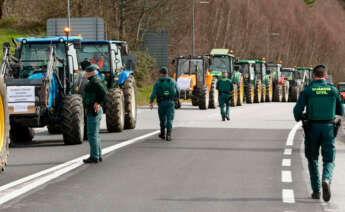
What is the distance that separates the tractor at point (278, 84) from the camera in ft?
176

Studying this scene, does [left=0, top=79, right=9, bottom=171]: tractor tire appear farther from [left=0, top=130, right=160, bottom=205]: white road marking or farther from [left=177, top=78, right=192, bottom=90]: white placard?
[left=177, top=78, right=192, bottom=90]: white placard

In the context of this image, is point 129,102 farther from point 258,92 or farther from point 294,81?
point 294,81

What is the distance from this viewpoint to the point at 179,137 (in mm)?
20703

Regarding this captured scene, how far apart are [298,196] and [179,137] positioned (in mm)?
10063

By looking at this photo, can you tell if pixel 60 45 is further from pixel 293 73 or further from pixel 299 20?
pixel 299 20

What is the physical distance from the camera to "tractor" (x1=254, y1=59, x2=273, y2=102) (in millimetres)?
50969

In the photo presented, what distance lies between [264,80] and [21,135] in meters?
34.0

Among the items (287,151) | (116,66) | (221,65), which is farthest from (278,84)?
(287,151)

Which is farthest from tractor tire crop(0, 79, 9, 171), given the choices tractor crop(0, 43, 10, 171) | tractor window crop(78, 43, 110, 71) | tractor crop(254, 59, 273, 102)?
tractor crop(254, 59, 273, 102)

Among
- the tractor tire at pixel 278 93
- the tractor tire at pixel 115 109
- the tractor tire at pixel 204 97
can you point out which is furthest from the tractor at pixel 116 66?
Result: the tractor tire at pixel 278 93

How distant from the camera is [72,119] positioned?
17.1 meters

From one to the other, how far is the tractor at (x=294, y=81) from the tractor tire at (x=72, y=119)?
3935 centimetres

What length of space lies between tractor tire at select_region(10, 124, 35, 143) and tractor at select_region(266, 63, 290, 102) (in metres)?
35.3

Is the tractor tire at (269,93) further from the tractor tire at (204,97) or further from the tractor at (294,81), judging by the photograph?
the tractor tire at (204,97)
